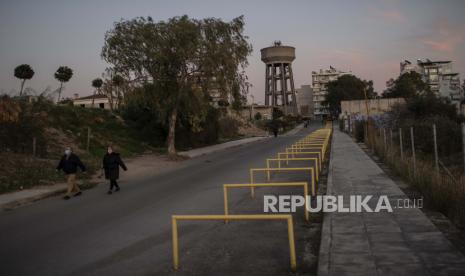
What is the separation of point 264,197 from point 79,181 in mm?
8290

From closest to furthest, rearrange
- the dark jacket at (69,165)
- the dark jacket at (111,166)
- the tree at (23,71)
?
the dark jacket at (69,165), the dark jacket at (111,166), the tree at (23,71)

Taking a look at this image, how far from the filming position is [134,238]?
756 centimetres

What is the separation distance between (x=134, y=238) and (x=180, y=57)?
17902 millimetres

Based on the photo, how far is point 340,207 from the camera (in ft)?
29.5

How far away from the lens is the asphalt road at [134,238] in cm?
600

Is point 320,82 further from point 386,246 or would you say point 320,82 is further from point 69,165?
point 386,246

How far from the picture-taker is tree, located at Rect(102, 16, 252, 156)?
79.1 ft

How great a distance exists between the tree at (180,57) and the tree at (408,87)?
77.2m

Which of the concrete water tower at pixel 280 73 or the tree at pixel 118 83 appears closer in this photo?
the tree at pixel 118 83

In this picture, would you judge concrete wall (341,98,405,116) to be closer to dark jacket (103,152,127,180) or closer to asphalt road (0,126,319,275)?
dark jacket (103,152,127,180)

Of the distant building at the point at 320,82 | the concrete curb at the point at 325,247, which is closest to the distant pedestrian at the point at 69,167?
the concrete curb at the point at 325,247

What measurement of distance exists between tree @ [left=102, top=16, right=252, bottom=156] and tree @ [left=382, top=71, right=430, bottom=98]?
7721 centimetres

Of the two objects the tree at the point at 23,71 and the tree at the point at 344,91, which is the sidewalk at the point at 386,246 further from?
the tree at the point at 344,91

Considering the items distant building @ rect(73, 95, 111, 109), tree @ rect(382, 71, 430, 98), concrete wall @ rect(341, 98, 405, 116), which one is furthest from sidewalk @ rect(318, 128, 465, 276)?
tree @ rect(382, 71, 430, 98)
